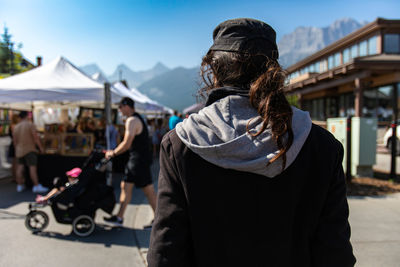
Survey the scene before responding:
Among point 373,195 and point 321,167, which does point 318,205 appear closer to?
point 321,167

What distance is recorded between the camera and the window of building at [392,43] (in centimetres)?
1792

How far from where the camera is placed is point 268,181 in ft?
3.46

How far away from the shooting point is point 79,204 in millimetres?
4301

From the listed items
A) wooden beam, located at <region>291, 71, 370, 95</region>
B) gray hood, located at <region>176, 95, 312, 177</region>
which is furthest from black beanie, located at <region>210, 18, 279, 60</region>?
wooden beam, located at <region>291, 71, 370, 95</region>

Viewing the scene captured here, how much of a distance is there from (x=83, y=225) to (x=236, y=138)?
4.05 meters

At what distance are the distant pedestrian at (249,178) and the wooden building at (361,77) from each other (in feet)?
35.3

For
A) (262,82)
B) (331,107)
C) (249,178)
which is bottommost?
(249,178)

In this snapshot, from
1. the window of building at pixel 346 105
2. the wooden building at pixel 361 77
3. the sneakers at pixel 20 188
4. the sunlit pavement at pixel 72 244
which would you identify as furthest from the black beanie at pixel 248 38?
the window of building at pixel 346 105

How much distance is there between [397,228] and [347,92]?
16479mm

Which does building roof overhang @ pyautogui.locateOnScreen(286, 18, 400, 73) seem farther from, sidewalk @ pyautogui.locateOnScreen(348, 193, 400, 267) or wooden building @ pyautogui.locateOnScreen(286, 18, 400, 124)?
sidewalk @ pyautogui.locateOnScreen(348, 193, 400, 267)

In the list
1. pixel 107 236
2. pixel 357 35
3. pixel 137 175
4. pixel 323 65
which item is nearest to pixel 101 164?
pixel 137 175

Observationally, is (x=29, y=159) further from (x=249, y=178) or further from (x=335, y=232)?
(x=335, y=232)

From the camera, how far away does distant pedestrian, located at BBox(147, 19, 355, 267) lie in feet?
3.38

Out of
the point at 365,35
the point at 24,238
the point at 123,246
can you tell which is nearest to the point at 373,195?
the point at 123,246
